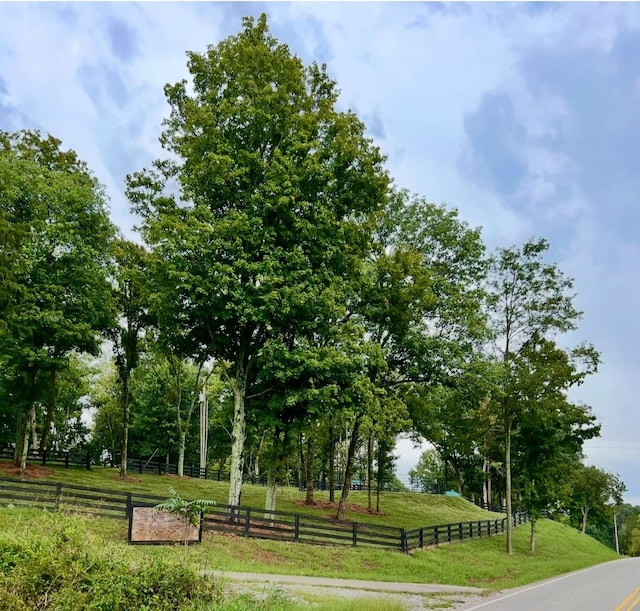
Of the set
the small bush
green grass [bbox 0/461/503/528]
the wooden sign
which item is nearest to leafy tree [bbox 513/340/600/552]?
green grass [bbox 0/461/503/528]

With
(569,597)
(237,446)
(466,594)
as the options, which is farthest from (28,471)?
(569,597)

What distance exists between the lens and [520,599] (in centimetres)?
1431

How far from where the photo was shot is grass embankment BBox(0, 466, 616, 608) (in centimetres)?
1428

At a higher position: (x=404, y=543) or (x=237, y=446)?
(x=237, y=446)

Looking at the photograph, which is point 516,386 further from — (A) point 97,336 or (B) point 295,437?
(A) point 97,336

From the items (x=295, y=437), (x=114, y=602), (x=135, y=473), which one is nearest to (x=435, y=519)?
(x=295, y=437)

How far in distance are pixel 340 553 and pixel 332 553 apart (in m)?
0.37

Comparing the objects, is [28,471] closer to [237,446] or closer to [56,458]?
[56,458]

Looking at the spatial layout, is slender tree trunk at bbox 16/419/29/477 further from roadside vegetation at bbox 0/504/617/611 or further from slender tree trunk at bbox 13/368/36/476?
roadside vegetation at bbox 0/504/617/611

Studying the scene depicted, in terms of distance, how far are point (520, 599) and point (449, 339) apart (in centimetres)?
1437

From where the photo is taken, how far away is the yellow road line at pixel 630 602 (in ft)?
42.7

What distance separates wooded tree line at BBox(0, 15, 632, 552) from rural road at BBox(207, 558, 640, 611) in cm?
677

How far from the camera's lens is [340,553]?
18656mm

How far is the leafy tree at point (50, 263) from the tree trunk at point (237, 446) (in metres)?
9.70
